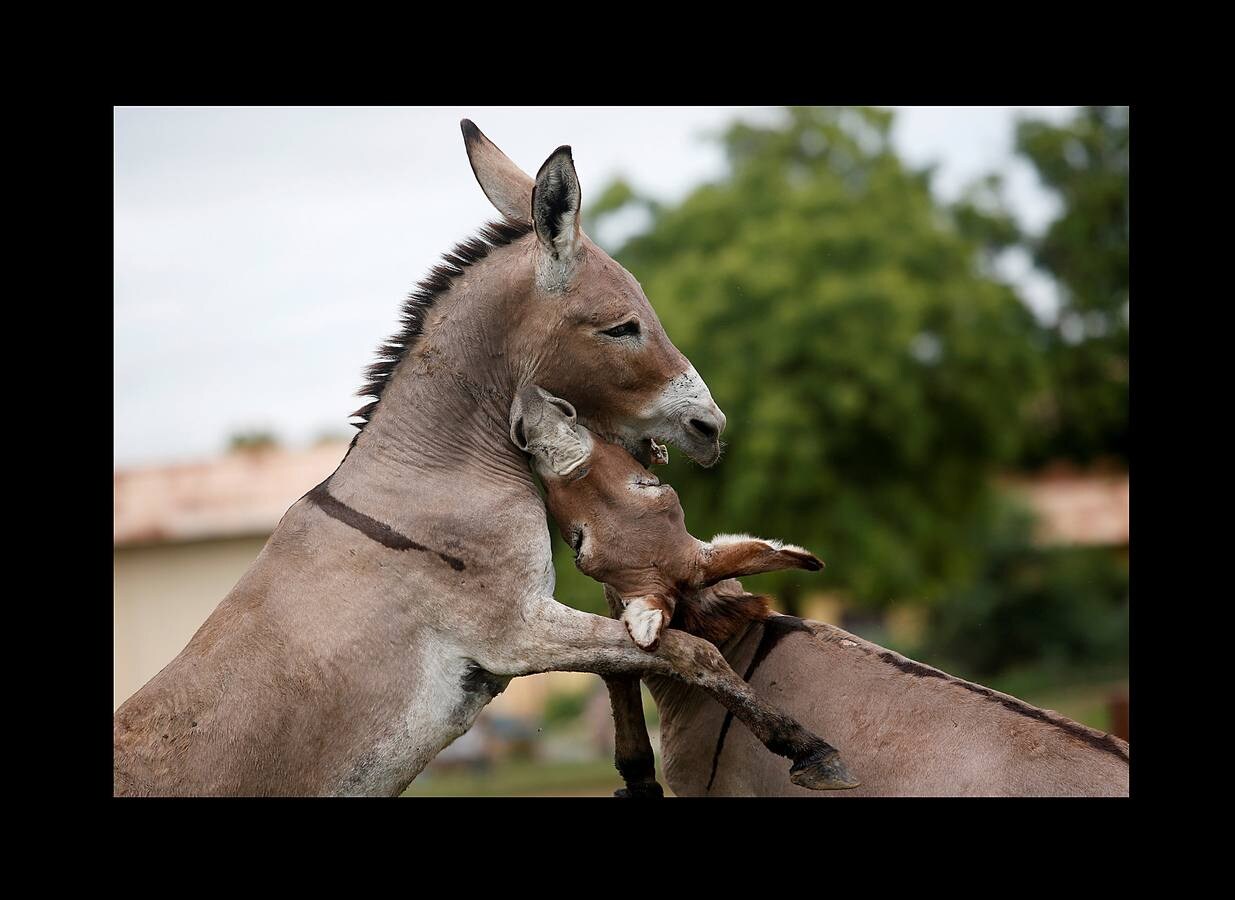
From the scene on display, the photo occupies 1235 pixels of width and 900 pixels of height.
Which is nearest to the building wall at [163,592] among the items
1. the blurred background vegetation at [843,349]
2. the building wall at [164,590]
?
the building wall at [164,590]

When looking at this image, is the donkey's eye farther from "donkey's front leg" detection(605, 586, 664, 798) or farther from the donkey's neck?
"donkey's front leg" detection(605, 586, 664, 798)

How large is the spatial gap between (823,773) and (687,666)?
0.79m

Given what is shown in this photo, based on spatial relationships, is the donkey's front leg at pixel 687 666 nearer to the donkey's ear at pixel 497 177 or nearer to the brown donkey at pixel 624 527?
the brown donkey at pixel 624 527

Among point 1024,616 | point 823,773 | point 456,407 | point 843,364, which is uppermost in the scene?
point 843,364

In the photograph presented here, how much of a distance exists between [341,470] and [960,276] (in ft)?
79.4

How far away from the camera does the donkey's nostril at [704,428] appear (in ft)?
20.8

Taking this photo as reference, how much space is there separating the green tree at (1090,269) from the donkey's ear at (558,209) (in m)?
39.3

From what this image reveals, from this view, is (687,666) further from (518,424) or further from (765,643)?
(518,424)

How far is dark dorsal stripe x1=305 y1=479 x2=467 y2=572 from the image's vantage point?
6.01 meters

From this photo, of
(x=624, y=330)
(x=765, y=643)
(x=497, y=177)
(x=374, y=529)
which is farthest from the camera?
(x=497, y=177)

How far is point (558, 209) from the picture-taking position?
6168 millimetres

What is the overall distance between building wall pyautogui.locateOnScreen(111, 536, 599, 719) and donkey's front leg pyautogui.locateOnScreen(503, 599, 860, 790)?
25.4 metres

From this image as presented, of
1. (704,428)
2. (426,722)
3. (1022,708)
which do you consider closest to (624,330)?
(704,428)
